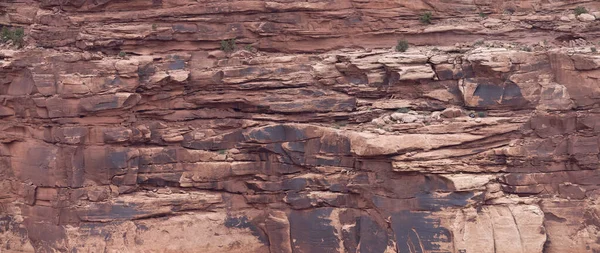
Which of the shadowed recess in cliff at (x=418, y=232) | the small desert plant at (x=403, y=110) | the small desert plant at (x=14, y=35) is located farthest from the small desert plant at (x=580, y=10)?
the small desert plant at (x=14, y=35)

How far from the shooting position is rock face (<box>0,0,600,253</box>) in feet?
68.6

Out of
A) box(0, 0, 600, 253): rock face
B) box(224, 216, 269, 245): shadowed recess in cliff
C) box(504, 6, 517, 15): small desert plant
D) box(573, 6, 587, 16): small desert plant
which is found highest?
box(573, 6, 587, 16): small desert plant

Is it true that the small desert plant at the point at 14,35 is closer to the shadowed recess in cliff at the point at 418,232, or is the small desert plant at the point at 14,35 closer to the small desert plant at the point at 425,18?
the small desert plant at the point at 425,18

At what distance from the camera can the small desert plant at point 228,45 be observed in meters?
23.4

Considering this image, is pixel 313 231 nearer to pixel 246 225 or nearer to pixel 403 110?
pixel 246 225

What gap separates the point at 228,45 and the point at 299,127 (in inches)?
146

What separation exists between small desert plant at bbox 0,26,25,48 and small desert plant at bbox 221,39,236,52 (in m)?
6.46

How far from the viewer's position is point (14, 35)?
23.3 meters

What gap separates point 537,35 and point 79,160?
48.7ft

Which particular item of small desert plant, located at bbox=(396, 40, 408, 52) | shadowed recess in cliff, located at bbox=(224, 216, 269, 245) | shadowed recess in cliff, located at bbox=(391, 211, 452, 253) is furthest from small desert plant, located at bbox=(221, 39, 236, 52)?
shadowed recess in cliff, located at bbox=(391, 211, 452, 253)

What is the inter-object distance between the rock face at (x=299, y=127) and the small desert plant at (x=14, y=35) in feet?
0.80

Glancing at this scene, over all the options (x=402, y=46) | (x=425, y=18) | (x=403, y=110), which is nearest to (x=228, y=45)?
(x=402, y=46)

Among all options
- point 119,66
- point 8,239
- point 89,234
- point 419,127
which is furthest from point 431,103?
point 8,239

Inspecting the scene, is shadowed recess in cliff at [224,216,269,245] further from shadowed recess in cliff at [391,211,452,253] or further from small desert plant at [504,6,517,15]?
small desert plant at [504,6,517,15]
